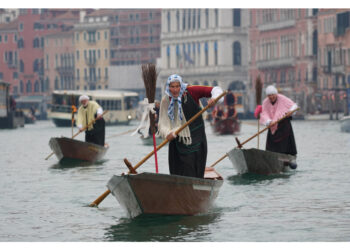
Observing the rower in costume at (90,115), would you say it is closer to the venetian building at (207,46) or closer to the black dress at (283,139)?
the black dress at (283,139)

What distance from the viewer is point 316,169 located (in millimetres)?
23969

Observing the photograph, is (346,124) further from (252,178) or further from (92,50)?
(92,50)

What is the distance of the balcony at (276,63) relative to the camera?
9802 cm

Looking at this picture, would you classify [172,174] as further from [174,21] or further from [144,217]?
[174,21]

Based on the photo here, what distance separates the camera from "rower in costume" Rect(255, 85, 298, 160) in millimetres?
21000

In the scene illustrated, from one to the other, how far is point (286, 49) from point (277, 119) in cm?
8022

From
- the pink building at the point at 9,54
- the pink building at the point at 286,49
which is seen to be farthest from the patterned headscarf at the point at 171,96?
the pink building at the point at 9,54

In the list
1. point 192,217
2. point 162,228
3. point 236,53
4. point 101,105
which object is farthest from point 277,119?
point 236,53

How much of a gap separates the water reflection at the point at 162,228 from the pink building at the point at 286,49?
7258cm

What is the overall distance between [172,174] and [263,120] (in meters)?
6.67

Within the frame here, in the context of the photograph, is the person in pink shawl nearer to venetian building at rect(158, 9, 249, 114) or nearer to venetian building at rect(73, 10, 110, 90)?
venetian building at rect(158, 9, 249, 114)

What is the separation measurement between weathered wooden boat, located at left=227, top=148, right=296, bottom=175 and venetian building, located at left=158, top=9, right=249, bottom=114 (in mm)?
83384

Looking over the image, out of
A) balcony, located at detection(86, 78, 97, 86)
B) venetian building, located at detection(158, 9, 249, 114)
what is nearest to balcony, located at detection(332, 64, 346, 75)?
venetian building, located at detection(158, 9, 249, 114)
